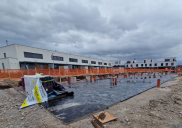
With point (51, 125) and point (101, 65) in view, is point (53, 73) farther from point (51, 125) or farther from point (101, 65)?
point (101, 65)

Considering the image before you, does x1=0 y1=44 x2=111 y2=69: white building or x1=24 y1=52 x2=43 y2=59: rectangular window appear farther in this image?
x1=24 y1=52 x2=43 y2=59: rectangular window

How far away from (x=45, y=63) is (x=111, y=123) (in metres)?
24.9

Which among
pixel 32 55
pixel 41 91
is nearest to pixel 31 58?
pixel 32 55

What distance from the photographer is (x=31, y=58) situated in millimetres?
19578

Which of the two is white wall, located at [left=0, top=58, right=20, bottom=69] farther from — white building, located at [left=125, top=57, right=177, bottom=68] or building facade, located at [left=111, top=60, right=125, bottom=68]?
white building, located at [left=125, top=57, right=177, bottom=68]

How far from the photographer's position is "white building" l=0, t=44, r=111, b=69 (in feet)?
54.4

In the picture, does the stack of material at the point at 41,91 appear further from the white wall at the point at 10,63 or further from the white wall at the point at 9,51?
the white wall at the point at 9,51

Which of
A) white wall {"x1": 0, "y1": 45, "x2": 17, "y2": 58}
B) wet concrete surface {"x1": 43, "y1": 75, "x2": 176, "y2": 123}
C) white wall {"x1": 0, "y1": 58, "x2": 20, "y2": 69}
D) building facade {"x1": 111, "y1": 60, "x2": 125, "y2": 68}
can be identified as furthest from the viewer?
building facade {"x1": 111, "y1": 60, "x2": 125, "y2": 68}

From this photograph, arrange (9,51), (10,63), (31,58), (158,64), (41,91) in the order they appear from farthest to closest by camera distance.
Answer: (158,64), (31,58), (9,51), (10,63), (41,91)

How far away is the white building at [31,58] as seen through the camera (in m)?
16.6

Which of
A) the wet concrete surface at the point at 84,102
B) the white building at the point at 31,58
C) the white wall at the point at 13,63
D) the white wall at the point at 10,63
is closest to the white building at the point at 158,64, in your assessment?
the white building at the point at 31,58

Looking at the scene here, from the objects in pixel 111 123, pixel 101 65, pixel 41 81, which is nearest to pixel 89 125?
pixel 111 123

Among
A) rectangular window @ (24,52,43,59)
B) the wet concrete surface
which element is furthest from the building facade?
the wet concrete surface

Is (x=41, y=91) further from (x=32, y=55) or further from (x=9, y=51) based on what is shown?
(x=9, y=51)
